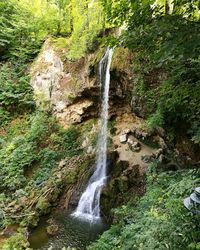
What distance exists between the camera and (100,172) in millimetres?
9484

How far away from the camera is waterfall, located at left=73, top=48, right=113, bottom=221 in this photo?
8430 millimetres

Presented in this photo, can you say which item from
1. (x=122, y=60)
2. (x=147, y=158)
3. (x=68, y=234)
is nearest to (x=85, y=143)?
(x=147, y=158)

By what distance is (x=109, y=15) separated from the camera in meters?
3.66

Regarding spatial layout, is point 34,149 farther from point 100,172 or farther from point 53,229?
point 53,229

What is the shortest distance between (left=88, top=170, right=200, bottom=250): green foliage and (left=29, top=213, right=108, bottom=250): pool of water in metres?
0.90

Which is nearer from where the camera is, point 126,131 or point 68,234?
point 68,234

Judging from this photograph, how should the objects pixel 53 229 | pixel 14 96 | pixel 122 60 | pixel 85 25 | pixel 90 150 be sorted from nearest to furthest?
1. pixel 53 229
2. pixel 122 60
3. pixel 90 150
4. pixel 85 25
5. pixel 14 96

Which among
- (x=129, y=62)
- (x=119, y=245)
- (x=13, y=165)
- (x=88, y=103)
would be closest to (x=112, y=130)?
(x=88, y=103)

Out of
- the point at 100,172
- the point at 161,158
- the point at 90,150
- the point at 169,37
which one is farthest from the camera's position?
the point at 90,150

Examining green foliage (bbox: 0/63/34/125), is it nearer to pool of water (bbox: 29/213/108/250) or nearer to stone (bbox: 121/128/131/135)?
stone (bbox: 121/128/131/135)

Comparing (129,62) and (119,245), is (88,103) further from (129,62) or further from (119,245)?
(119,245)

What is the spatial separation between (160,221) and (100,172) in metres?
5.50

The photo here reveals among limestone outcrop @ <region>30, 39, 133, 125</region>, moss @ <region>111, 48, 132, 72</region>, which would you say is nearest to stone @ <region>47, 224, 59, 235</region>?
limestone outcrop @ <region>30, 39, 133, 125</region>

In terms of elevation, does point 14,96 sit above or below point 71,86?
below
